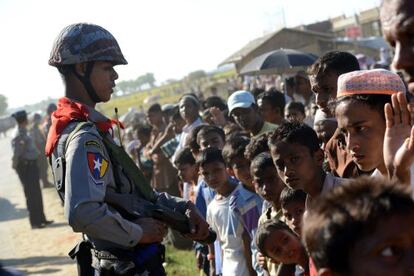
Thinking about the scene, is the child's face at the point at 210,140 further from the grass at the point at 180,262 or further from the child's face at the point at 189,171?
the grass at the point at 180,262

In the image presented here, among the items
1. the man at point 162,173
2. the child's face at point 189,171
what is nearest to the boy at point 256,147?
the child's face at point 189,171

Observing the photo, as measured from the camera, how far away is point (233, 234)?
405cm

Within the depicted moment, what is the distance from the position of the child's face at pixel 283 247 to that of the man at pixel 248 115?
284 centimetres

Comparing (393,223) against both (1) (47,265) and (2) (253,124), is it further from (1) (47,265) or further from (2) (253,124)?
(1) (47,265)

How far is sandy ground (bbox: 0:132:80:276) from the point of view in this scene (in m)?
8.41

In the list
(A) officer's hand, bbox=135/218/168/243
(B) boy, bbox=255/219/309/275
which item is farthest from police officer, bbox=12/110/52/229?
(B) boy, bbox=255/219/309/275

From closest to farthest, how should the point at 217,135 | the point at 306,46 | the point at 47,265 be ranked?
1. the point at 217,135
2. the point at 47,265
3. the point at 306,46

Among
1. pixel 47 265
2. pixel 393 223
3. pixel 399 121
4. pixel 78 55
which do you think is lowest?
pixel 47 265

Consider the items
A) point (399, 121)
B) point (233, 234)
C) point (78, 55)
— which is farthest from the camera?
point (233, 234)

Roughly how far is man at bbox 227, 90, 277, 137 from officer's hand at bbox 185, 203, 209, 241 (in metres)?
2.59

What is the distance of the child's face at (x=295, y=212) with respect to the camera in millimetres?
3045

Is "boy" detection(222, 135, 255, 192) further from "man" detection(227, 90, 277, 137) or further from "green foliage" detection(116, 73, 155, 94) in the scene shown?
"green foliage" detection(116, 73, 155, 94)

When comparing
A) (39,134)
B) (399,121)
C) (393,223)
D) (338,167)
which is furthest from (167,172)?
(39,134)

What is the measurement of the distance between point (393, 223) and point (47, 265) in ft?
25.4
